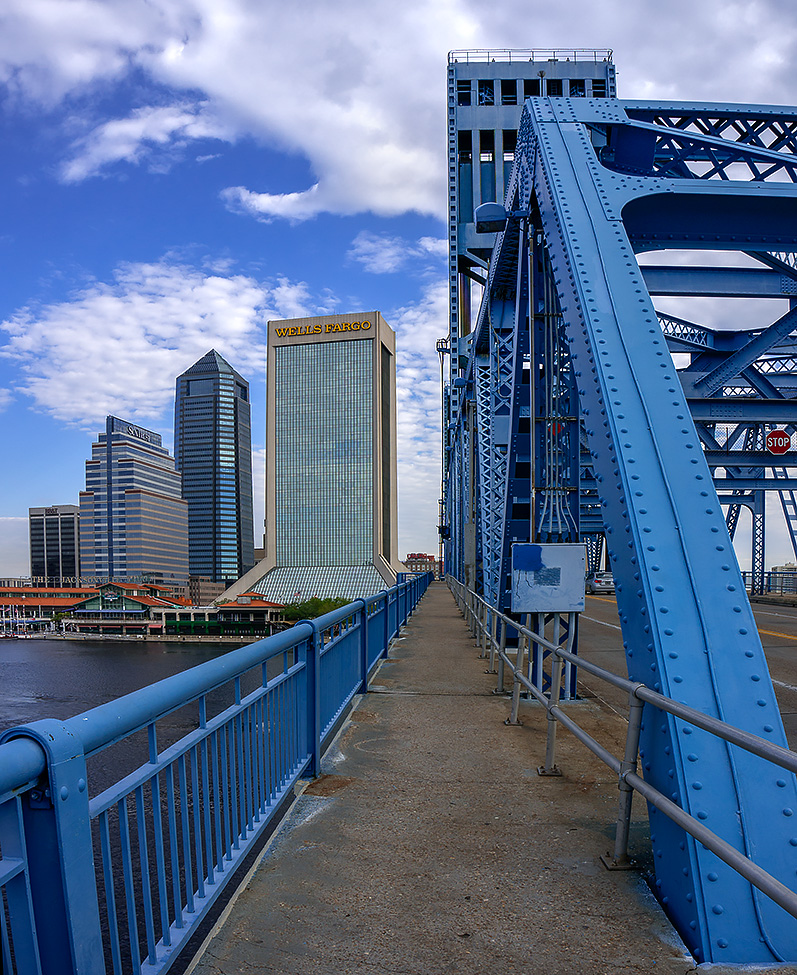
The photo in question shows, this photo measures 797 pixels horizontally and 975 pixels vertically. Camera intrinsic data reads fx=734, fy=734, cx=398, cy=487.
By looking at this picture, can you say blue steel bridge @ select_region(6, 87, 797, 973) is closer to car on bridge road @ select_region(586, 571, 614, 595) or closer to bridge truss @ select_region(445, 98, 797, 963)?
bridge truss @ select_region(445, 98, 797, 963)

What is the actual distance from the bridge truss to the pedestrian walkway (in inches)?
13.7

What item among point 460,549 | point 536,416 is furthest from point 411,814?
point 460,549

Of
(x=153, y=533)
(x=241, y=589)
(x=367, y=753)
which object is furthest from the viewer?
(x=153, y=533)

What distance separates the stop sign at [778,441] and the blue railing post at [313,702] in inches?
633

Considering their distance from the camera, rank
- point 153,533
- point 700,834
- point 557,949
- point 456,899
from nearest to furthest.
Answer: point 700,834 < point 557,949 < point 456,899 < point 153,533

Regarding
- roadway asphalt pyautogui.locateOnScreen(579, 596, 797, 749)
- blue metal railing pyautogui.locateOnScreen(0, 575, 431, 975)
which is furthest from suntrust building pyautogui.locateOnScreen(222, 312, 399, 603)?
blue metal railing pyautogui.locateOnScreen(0, 575, 431, 975)

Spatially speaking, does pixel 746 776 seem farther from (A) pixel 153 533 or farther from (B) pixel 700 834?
(A) pixel 153 533

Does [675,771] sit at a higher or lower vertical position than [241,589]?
higher

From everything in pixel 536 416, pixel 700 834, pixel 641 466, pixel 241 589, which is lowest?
pixel 241 589

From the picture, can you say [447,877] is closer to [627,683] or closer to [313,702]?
[627,683]

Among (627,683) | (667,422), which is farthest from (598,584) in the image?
(627,683)

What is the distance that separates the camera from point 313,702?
16.8ft

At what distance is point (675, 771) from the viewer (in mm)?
2963

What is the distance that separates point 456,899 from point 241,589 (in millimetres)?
134955
